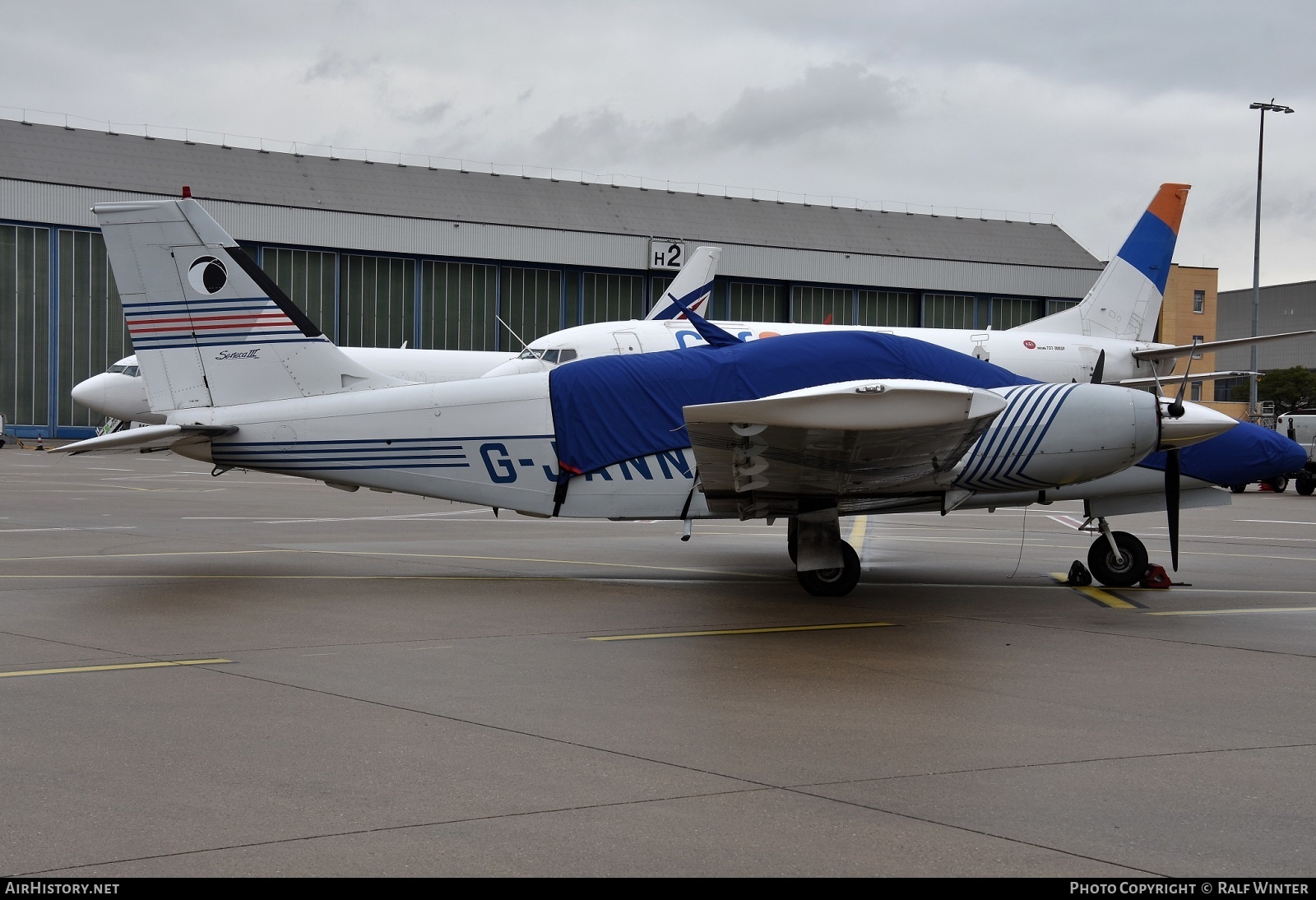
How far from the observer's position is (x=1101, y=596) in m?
13.2

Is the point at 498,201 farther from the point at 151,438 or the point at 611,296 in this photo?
the point at 151,438

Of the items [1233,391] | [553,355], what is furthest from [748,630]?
[1233,391]

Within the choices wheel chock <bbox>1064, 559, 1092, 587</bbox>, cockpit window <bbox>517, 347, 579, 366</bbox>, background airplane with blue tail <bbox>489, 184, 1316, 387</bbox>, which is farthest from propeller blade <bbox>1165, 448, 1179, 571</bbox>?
cockpit window <bbox>517, 347, 579, 366</bbox>

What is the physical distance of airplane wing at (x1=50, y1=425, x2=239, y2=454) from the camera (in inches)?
470

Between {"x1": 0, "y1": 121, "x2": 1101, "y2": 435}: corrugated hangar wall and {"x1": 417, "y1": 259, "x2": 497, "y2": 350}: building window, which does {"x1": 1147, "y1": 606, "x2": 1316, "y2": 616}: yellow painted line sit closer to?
{"x1": 0, "y1": 121, "x2": 1101, "y2": 435}: corrugated hangar wall

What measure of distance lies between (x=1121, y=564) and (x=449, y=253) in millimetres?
55007

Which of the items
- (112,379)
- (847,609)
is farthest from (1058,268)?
(847,609)

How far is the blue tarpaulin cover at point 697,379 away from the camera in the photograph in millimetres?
12594

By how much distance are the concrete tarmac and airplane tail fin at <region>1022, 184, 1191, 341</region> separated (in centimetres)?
1894

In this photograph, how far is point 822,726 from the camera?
7020 mm

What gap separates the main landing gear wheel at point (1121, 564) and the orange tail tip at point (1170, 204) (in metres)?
21.3

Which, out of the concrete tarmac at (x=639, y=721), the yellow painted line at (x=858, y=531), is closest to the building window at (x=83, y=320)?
the yellow painted line at (x=858, y=531)

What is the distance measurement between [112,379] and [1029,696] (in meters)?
36.2

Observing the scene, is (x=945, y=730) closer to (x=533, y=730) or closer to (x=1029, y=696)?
(x=1029, y=696)
